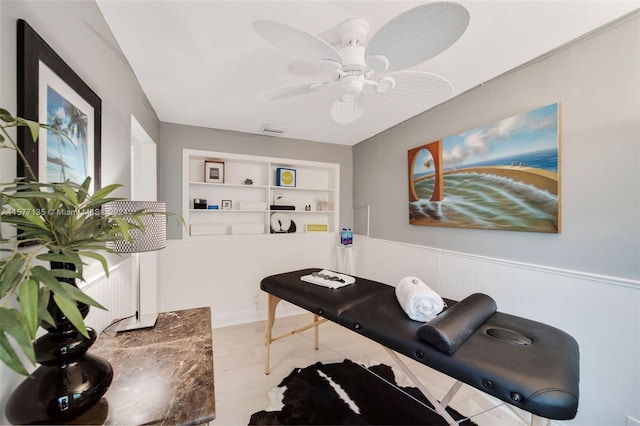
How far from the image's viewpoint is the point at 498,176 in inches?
75.7

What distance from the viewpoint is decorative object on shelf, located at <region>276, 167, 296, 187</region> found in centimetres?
340

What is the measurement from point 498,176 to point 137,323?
2496 mm

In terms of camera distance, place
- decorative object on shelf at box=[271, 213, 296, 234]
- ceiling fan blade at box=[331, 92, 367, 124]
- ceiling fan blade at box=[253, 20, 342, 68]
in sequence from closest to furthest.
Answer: ceiling fan blade at box=[253, 20, 342, 68], ceiling fan blade at box=[331, 92, 367, 124], decorative object on shelf at box=[271, 213, 296, 234]

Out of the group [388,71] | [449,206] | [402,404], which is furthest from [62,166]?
[449,206]

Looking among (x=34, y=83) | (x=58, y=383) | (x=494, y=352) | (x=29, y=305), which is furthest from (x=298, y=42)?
(x=494, y=352)

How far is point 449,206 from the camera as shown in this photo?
232 cm

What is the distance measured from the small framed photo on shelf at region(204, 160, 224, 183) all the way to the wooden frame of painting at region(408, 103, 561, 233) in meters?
2.27

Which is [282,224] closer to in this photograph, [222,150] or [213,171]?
[213,171]

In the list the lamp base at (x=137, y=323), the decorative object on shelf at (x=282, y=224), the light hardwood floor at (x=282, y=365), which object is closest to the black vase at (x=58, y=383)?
the lamp base at (x=137, y=323)

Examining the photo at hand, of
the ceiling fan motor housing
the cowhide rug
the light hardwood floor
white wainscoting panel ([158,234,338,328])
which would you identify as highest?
the ceiling fan motor housing

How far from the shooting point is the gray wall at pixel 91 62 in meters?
0.74

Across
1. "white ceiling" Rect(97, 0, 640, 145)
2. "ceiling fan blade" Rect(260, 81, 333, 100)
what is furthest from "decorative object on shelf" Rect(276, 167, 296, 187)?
"ceiling fan blade" Rect(260, 81, 333, 100)

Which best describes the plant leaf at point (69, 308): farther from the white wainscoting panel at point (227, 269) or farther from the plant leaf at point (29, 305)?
the white wainscoting panel at point (227, 269)

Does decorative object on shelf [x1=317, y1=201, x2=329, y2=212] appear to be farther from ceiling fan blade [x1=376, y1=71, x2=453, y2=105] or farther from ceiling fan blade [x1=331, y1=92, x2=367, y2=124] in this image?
ceiling fan blade [x1=376, y1=71, x2=453, y2=105]
